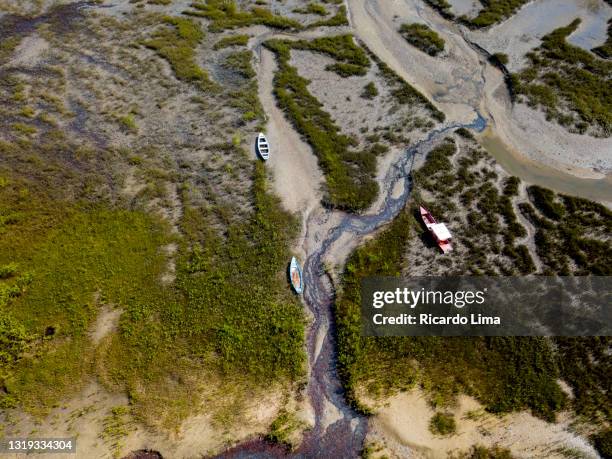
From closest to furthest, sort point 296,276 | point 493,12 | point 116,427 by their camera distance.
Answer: point 116,427 < point 296,276 < point 493,12

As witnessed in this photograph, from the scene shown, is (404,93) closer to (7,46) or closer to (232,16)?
(232,16)


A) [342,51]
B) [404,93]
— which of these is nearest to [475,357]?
[404,93]

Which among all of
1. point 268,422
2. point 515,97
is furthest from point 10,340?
point 515,97

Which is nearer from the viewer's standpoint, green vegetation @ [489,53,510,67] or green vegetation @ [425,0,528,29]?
green vegetation @ [489,53,510,67]

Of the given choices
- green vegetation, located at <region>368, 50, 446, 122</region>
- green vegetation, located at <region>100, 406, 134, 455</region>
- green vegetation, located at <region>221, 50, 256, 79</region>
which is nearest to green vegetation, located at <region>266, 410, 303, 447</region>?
green vegetation, located at <region>100, 406, 134, 455</region>

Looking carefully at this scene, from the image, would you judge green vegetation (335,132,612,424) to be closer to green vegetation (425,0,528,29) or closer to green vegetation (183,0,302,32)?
green vegetation (425,0,528,29)

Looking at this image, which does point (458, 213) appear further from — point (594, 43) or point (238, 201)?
point (594, 43)
